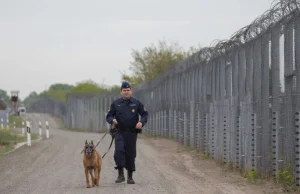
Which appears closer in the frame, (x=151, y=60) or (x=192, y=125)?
(x=192, y=125)

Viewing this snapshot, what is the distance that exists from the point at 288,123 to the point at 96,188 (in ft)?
12.2

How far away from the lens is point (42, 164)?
60.6 ft

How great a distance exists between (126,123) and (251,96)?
4125 mm

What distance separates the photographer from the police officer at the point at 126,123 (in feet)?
42.9

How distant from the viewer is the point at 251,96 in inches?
636

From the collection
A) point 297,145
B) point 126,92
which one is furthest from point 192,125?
point 297,145

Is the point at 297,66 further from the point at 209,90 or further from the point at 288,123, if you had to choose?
the point at 209,90

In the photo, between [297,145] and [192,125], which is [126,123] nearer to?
[297,145]

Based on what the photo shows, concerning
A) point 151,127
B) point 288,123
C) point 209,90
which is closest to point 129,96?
point 288,123

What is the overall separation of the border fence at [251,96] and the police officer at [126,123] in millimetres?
2597

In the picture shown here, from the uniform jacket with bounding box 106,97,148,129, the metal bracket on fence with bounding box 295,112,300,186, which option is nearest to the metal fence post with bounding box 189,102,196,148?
the uniform jacket with bounding box 106,97,148,129

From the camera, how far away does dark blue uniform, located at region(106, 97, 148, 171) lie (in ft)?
43.0

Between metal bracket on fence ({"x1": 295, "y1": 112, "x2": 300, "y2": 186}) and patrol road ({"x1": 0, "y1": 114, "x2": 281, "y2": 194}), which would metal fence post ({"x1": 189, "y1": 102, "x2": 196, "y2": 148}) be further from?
metal bracket on fence ({"x1": 295, "y1": 112, "x2": 300, "y2": 186})

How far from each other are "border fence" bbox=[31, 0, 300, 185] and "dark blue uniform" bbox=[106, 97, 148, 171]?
2606 millimetres
